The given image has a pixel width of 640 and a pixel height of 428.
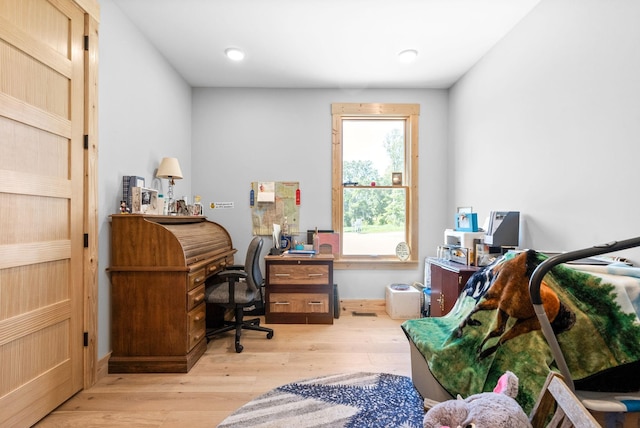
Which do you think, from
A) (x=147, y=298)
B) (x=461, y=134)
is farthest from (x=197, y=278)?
(x=461, y=134)

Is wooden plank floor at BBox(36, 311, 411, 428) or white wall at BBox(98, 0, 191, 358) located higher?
white wall at BBox(98, 0, 191, 358)

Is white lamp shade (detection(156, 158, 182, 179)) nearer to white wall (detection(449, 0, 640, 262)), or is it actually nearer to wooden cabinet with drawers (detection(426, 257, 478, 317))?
wooden cabinet with drawers (detection(426, 257, 478, 317))

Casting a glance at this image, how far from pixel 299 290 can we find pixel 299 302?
0.43 ft

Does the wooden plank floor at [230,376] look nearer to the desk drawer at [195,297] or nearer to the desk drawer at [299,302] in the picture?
the desk drawer at [299,302]

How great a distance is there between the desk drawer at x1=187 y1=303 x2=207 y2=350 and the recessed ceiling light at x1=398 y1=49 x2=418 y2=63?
3055 millimetres

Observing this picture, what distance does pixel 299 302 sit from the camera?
10.6 feet

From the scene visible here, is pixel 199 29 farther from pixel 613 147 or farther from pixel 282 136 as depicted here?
pixel 613 147

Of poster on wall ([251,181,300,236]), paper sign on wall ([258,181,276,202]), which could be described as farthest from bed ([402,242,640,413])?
paper sign on wall ([258,181,276,202])

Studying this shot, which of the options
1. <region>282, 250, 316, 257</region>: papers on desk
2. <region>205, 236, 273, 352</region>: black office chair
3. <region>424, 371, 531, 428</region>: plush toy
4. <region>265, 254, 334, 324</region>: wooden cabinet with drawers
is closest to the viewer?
<region>424, 371, 531, 428</region>: plush toy

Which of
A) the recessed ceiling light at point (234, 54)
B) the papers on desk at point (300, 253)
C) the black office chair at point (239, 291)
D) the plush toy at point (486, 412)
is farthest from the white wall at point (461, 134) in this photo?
the plush toy at point (486, 412)

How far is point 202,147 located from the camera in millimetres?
3727

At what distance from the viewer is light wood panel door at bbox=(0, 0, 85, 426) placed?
1.50 meters

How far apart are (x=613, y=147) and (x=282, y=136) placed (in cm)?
307

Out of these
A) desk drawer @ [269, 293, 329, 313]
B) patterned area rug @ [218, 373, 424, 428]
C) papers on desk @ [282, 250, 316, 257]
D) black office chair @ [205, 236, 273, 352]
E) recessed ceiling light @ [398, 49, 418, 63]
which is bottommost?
patterned area rug @ [218, 373, 424, 428]
